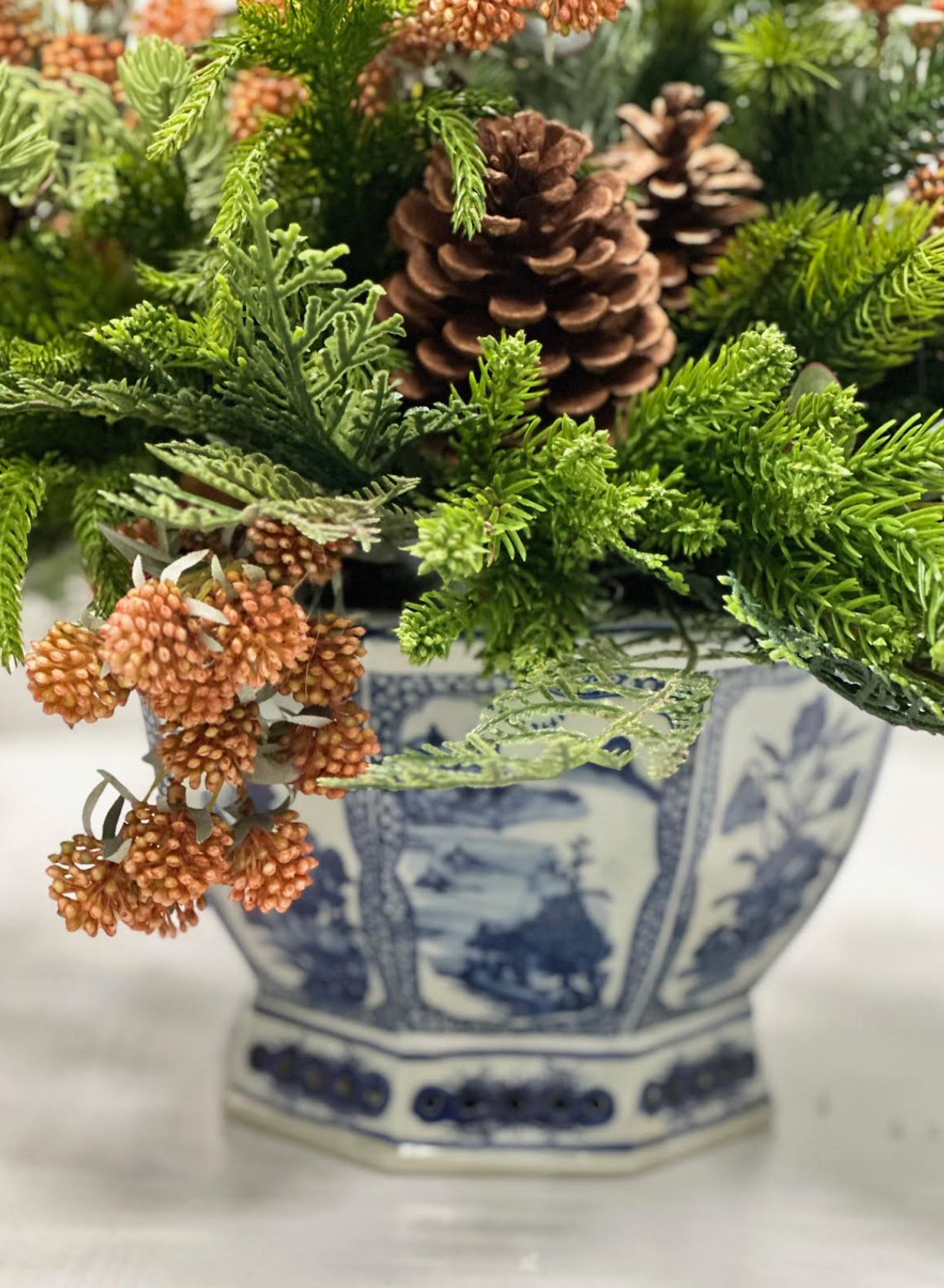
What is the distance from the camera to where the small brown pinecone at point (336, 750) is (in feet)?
0.90

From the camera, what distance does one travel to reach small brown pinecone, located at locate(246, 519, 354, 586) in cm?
27

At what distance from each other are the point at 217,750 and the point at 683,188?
202mm

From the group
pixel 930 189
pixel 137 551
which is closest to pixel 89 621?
pixel 137 551

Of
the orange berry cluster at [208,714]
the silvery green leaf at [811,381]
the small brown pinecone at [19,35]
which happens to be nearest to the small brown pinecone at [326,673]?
the orange berry cluster at [208,714]

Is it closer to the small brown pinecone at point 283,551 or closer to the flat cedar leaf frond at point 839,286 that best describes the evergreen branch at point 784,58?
the flat cedar leaf frond at point 839,286

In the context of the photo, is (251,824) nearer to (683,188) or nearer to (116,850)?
(116,850)

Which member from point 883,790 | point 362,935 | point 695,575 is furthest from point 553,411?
point 883,790

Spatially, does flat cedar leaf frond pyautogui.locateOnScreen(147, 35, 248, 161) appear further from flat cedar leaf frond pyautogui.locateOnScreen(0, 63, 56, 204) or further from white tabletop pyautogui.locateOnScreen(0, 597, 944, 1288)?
white tabletop pyautogui.locateOnScreen(0, 597, 944, 1288)

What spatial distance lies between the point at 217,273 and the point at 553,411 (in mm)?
85

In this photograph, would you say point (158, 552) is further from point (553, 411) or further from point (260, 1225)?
point (260, 1225)

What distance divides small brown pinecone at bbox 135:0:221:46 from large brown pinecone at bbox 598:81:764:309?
12cm

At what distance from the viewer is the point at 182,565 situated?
0.26 metres

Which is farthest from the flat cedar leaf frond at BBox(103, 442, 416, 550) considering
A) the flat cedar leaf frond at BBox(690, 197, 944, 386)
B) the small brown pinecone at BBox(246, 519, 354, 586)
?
the flat cedar leaf frond at BBox(690, 197, 944, 386)

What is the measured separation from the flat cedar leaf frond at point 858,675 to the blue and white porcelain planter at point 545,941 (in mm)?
77
